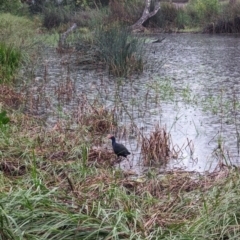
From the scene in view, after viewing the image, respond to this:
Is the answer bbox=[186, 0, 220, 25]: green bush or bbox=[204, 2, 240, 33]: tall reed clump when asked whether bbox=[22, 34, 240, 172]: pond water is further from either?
bbox=[186, 0, 220, 25]: green bush

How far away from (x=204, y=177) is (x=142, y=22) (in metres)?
19.7

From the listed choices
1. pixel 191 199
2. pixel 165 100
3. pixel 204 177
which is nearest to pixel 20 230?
pixel 191 199

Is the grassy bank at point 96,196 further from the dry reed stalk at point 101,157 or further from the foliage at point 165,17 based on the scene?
the foliage at point 165,17

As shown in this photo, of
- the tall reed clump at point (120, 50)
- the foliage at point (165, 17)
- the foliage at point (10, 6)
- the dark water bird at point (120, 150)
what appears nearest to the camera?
the dark water bird at point (120, 150)

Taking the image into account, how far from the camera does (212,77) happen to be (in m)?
12.5

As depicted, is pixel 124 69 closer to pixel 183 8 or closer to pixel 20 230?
pixel 20 230

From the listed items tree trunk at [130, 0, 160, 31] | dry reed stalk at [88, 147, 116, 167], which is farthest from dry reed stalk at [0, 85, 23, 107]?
tree trunk at [130, 0, 160, 31]

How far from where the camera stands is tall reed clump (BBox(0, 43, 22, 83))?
1021cm

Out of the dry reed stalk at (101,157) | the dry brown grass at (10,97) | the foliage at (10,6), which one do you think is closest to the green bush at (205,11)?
the foliage at (10,6)

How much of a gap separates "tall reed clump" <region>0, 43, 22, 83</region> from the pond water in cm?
42

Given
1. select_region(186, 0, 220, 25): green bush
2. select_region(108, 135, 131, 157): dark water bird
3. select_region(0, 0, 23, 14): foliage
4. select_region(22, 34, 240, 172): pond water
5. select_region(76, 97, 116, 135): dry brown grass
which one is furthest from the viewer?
select_region(186, 0, 220, 25): green bush

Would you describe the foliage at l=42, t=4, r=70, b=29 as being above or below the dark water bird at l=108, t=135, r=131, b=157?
below

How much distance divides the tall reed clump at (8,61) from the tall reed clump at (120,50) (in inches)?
84.5

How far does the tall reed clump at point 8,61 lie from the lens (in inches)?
402
